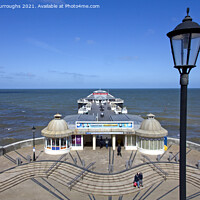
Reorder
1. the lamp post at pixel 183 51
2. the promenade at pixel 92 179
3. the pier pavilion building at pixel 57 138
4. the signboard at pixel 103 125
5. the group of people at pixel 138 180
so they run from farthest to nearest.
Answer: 1. the signboard at pixel 103 125
2. the pier pavilion building at pixel 57 138
3. the group of people at pixel 138 180
4. the promenade at pixel 92 179
5. the lamp post at pixel 183 51

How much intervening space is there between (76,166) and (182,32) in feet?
52.1

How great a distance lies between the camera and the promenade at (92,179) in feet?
51.2

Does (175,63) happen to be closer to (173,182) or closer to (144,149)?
(173,182)

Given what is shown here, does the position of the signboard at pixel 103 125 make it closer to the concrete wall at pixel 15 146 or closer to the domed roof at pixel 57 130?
the domed roof at pixel 57 130

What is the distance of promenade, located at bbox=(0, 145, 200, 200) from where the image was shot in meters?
15.6

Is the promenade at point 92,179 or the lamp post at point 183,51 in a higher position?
the lamp post at point 183,51

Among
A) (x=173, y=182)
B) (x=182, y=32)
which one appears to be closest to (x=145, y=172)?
(x=173, y=182)

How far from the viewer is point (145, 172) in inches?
714

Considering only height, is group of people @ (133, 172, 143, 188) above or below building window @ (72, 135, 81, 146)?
below

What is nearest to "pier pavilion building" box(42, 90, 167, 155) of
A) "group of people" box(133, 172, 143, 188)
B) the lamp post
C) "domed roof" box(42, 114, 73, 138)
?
"domed roof" box(42, 114, 73, 138)

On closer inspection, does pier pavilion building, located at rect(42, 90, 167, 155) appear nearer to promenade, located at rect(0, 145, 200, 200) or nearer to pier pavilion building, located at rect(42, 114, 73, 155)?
pier pavilion building, located at rect(42, 114, 73, 155)

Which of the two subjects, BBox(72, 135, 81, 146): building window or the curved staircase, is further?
BBox(72, 135, 81, 146): building window

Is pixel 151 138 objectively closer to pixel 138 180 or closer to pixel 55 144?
pixel 138 180

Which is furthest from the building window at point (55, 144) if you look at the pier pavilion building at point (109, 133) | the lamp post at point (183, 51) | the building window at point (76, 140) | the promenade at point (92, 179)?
the lamp post at point (183, 51)
